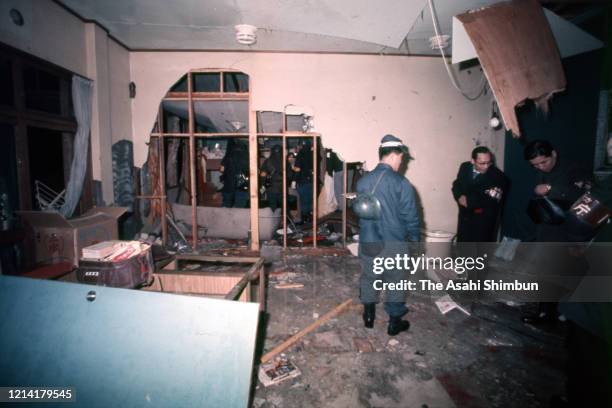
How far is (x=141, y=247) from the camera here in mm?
2916

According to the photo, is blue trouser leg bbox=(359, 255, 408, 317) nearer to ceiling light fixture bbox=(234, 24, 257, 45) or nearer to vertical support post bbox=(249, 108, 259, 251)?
vertical support post bbox=(249, 108, 259, 251)

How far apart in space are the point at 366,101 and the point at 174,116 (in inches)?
195

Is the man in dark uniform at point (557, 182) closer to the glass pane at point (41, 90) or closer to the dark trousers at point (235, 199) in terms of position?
the dark trousers at point (235, 199)

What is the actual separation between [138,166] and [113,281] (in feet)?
12.1

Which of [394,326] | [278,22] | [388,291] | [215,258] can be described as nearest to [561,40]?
[278,22]

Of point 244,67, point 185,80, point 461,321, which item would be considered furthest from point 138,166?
point 461,321

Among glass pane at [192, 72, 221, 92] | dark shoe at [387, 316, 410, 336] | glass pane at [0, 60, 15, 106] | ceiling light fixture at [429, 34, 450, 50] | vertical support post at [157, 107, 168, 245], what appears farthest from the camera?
glass pane at [192, 72, 221, 92]

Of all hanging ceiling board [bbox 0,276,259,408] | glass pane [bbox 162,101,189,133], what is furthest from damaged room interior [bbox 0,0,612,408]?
glass pane [bbox 162,101,189,133]

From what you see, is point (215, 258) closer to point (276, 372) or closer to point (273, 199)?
point (276, 372)

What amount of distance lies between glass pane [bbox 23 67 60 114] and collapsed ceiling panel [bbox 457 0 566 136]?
504cm

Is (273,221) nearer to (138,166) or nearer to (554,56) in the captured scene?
(138,166)

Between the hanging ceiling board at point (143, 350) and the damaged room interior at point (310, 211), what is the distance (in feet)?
0.04

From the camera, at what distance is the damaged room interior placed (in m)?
1.76

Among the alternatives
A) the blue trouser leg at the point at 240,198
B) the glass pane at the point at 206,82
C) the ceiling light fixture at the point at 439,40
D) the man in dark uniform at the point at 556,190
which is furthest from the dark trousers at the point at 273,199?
the man in dark uniform at the point at 556,190
